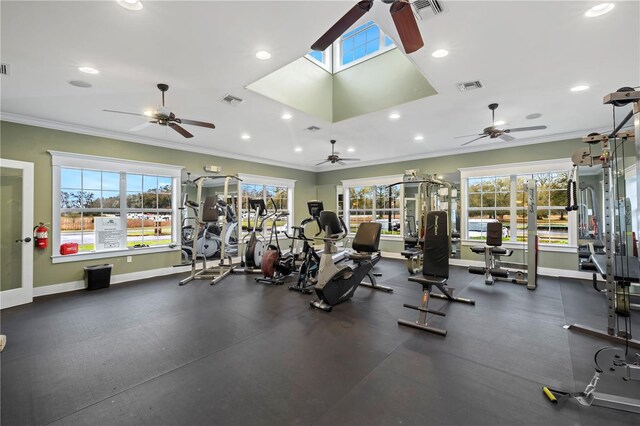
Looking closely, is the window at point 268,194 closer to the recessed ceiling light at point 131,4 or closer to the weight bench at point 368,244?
the weight bench at point 368,244

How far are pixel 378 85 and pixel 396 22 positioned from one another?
107 inches

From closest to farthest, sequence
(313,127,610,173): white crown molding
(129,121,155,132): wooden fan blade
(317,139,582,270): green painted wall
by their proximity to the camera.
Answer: (129,121,155,132): wooden fan blade → (313,127,610,173): white crown molding → (317,139,582,270): green painted wall

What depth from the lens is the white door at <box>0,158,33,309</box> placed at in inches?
163

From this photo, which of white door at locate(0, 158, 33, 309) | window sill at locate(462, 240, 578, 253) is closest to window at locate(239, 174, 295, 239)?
white door at locate(0, 158, 33, 309)

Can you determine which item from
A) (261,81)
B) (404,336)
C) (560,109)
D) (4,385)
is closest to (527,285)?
(560,109)

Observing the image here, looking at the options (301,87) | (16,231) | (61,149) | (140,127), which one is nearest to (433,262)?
(301,87)

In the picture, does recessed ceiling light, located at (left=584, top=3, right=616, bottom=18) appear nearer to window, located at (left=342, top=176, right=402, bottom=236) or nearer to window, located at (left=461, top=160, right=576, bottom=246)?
window, located at (left=461, top=160, right=576, bottom=246)

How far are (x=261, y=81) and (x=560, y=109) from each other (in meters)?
4.67

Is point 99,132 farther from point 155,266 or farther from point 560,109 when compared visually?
point 560,109

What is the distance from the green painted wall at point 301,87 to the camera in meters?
4.03

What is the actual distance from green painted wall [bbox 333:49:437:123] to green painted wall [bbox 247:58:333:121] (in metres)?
0.21

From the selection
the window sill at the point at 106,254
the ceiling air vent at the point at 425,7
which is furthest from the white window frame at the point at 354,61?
the window sill at the point at 106,254

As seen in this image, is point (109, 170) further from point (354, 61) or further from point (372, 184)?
point (372, 184)

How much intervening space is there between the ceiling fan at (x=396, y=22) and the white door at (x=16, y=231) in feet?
16.7
